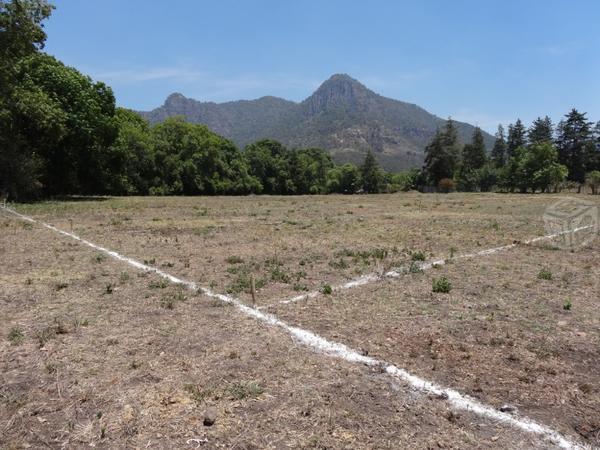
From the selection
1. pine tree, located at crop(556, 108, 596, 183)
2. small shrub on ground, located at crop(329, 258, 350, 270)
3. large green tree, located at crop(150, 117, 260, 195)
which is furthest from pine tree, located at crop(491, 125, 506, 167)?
small shrub on ground, located at crop(329, 258, 350, 270)

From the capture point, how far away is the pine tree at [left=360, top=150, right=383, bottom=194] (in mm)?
104125

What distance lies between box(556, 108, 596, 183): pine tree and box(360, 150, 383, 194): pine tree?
35.9 m

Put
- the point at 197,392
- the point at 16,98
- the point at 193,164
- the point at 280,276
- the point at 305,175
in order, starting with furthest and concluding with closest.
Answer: the point at 305,175, the point at 193,164, the point at 16,98, the point at 280,276, the point at 197,392

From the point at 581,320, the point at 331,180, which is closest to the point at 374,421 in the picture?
the point at 581,320

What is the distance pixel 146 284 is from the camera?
928cm

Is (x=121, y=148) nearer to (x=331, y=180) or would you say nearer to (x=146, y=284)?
(x=146, y=284)

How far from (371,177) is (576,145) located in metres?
40.2

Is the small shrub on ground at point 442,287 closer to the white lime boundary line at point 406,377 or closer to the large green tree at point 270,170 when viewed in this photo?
the white lime boundary line at point 406,377

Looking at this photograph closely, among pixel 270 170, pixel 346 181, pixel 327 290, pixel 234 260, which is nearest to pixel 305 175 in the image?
pixel 270 170

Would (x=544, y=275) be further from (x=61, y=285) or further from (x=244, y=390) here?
(x=61, y=285)

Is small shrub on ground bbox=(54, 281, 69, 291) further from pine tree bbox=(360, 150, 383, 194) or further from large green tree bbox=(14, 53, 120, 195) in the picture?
pine tree bbox=(360, 150, 383, 194)

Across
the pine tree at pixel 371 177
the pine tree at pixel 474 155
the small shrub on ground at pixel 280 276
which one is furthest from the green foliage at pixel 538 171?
the small shrub on ground at pixel 280 276

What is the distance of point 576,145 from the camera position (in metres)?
92.9

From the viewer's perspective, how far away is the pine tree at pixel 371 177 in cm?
10412
